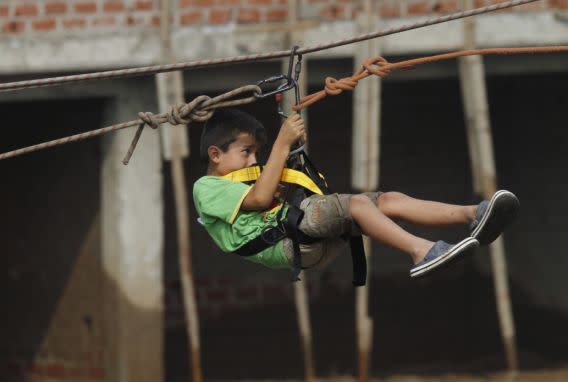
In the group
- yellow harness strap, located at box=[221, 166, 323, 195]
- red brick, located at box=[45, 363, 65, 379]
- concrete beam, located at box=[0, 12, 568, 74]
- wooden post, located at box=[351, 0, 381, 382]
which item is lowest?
red brick, located at box=[45, 363, 65, 379]

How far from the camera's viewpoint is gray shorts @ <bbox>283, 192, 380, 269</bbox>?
540 cm

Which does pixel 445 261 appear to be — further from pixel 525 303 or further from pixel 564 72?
pixel 525 303

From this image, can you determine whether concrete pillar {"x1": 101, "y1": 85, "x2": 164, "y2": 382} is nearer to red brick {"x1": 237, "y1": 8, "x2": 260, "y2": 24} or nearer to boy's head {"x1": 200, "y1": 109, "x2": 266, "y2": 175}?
red brick {"x1": 237, "y1": 8, "x2": 260, "y2": 24}

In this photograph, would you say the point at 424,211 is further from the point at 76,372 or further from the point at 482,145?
the point at 76,372

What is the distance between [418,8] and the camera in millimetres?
8727

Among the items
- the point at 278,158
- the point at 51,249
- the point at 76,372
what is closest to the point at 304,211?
the point at 278,158

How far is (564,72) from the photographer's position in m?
9.60

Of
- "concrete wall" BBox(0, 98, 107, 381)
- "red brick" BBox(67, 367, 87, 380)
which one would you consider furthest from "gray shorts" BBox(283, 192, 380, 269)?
"red brick" BBox(67, 367, 87, 380)

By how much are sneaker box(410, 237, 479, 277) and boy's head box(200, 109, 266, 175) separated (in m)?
0.90

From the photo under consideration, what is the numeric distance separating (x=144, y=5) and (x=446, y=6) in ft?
5.86

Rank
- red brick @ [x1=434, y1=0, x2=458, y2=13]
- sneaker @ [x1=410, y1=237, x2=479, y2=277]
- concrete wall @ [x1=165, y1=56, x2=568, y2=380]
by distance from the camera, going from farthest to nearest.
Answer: concrete wall @ [x1=165, y1=56, x2=568, y2=380], red brick @ [x1=434, y1=0, x2=458, y2=13], sneaker @ [x1=410, y1=237, x2=479, y2=277]

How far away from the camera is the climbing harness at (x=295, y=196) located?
17.9 ft

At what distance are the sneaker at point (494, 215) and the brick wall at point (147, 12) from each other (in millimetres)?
3591

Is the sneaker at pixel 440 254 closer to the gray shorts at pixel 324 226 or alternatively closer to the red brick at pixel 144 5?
the gray shorts at pixel 324 226
